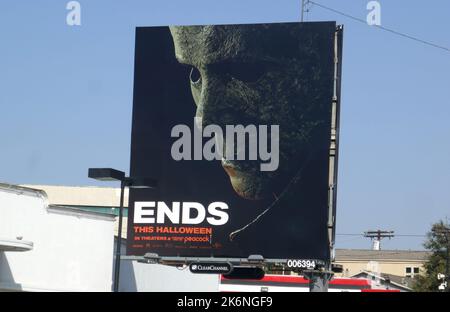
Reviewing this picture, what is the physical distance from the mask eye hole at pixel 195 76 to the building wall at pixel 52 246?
548 cm

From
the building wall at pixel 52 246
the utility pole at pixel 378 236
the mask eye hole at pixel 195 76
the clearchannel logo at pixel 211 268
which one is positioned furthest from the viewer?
the utility pole at pixel 378 236

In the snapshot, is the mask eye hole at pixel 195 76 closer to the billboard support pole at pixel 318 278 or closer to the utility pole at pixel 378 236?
A: the billboard support pole at pixel 318 278

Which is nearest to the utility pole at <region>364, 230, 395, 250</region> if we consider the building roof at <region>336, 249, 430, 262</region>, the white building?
the building roof at <region>336, 249, 430, 262</region>

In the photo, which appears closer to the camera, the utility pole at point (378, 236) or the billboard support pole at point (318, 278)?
the billboard support pole at point (318, 278)

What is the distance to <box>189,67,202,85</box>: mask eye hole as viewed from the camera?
97.0 ft

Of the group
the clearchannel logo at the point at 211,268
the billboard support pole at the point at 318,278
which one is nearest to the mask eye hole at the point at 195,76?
the clearchannel logo at the point at 211,268

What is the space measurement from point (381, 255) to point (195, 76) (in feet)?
377

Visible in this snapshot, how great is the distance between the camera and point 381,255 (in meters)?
140

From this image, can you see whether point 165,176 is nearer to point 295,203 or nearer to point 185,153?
point 185,153

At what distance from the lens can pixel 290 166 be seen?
1131 inches

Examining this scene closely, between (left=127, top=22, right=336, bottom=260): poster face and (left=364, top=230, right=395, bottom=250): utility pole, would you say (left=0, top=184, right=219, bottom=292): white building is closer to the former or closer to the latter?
(left=127, top=22, right=336, bottom=260): poster face

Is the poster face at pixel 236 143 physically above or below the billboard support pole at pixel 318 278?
above

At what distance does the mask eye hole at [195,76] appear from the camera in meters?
29.6
